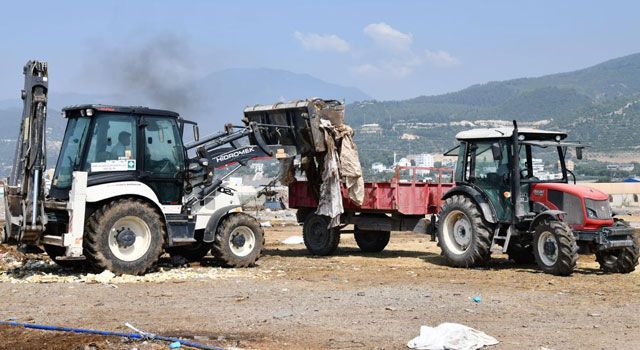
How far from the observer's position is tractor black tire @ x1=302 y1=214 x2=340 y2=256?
62.3ft

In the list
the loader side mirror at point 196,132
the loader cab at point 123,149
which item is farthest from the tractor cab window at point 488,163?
the loader cab at point 123,149

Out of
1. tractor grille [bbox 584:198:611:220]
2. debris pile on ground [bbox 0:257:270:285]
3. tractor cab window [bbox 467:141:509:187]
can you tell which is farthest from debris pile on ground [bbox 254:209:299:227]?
tractor grille [bbox 584:198:611:220]

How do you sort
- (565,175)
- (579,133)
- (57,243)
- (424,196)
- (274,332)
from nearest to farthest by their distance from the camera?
(274,332), (57,243), (565,175), (424,196), (579,133)

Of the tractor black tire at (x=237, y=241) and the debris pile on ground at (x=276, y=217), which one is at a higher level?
the tractor black tire at (x=237, y=241)

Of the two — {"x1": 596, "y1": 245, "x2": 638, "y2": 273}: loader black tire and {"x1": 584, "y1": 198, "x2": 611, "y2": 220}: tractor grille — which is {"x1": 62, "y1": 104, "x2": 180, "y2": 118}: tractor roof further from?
{"x1": 596, "y1": 245, "x2": 638, "y2": 273}: loader black tire

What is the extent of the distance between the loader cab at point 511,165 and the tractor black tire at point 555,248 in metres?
0.79

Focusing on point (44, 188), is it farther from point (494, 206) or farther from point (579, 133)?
point (579, 133)

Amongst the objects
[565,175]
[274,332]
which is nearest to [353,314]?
[274,332]

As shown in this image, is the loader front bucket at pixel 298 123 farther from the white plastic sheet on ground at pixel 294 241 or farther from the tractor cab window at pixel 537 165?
the white plastic sheet on ground at pixel 294 241

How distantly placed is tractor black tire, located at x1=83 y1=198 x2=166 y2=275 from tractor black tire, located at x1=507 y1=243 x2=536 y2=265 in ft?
21.7

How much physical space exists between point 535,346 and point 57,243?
26.3ft

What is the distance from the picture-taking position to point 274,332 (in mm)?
9711

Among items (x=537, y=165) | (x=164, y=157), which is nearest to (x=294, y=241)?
(x=164, y=157)

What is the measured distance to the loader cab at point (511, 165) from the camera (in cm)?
1570
